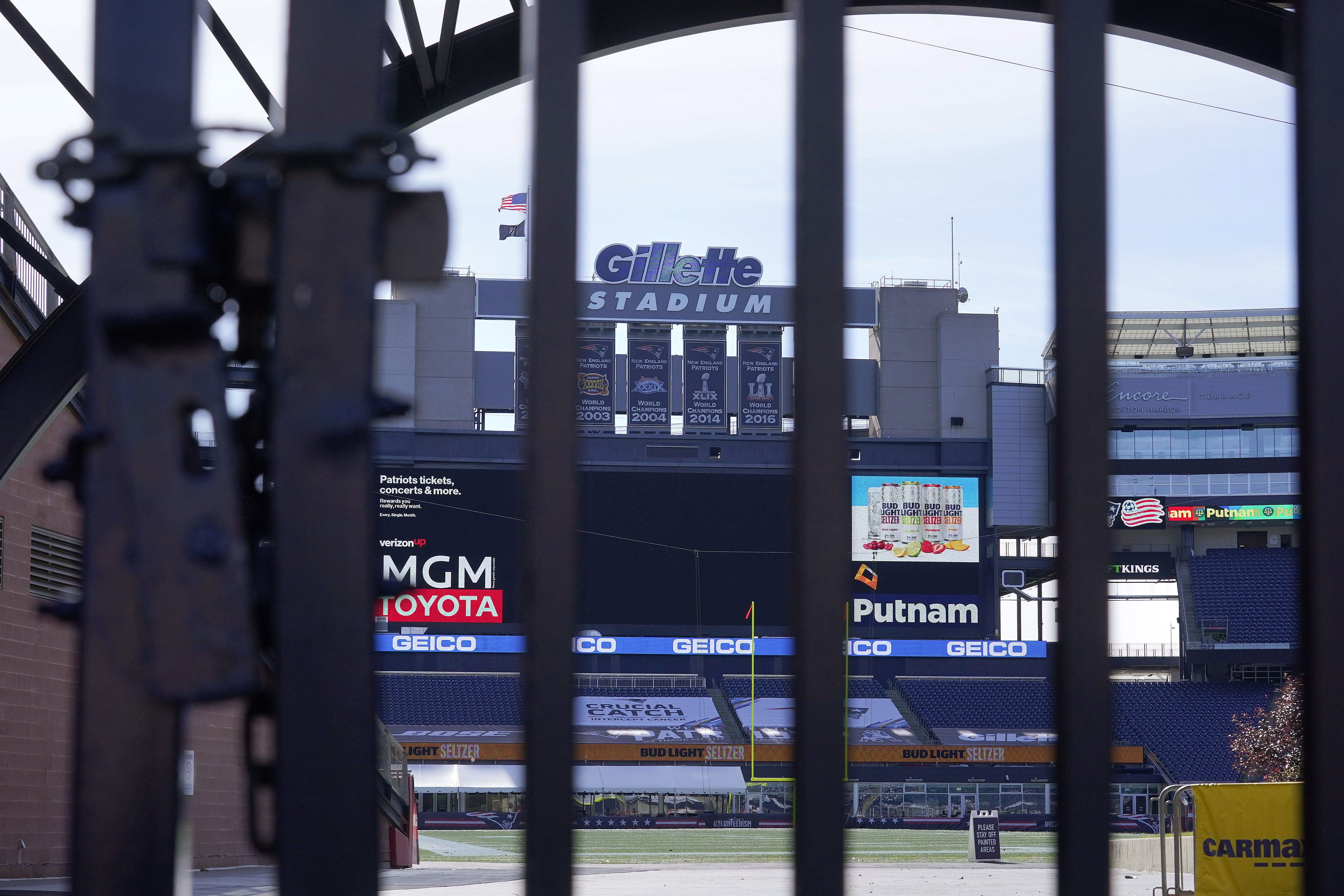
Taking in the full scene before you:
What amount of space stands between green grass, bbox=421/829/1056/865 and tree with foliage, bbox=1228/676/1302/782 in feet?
14.2

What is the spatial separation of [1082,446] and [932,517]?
52.2 m

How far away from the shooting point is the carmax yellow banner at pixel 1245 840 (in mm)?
12383

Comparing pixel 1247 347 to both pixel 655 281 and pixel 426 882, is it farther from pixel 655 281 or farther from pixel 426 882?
pixel 426 882

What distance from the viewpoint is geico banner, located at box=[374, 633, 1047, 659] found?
163 feet

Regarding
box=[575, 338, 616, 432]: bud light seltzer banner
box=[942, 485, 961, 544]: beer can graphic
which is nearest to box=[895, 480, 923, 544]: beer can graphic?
box=[942, 485, 961, 544]: beer can graphic

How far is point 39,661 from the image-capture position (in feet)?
45.6

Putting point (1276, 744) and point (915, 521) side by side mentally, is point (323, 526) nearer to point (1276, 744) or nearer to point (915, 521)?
point (1276, 744)

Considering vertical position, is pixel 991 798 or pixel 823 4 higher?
pixel 823 4

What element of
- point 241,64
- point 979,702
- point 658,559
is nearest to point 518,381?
point 658,559

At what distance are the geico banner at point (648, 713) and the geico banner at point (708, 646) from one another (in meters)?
1.78

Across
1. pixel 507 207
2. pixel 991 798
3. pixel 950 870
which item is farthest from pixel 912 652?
pixel 950 870

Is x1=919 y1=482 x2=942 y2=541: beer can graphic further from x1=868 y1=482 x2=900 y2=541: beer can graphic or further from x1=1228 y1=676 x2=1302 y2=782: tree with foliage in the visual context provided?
x1=1228 y1=676 x2=1302 y2=782: tree with foliage

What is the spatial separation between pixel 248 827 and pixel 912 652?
52.3 meters

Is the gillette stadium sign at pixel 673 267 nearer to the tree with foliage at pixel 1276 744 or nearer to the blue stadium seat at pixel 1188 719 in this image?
the blue stadium seat at pixel 1188 719
